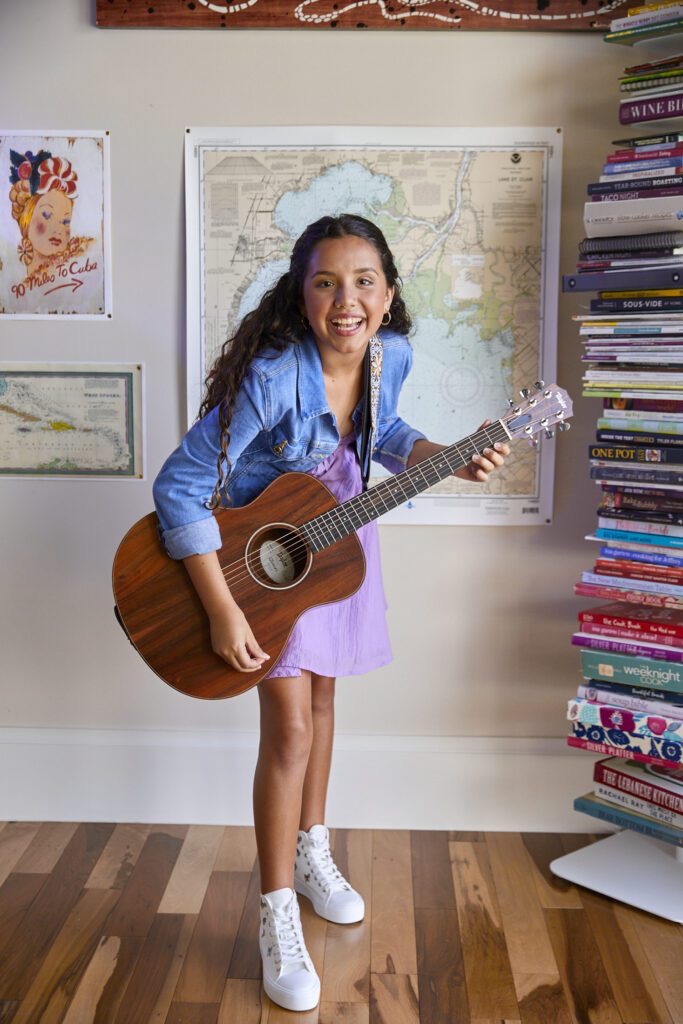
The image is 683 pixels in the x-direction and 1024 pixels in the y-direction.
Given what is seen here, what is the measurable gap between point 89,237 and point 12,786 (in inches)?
52.1

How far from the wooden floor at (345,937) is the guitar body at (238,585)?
52cm

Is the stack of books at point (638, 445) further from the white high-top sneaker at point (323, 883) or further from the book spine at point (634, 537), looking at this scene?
the white high-top sneaker at point (323, 883)

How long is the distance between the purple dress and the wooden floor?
52 centimetres

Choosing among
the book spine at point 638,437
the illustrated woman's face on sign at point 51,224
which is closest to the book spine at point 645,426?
the book spine at point 638,437

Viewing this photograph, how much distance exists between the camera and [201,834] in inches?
92.0

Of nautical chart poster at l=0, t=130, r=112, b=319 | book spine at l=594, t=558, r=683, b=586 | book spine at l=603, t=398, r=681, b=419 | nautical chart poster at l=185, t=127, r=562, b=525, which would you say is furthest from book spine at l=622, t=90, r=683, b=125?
nautical chart poster at l=0, t=130, r=112, b=319

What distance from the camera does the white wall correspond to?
2.22m

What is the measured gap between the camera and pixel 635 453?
6.64ft

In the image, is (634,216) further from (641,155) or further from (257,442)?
(257,442)

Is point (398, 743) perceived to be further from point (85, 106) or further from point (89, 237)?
point (85, 106)

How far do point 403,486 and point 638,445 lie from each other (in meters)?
0.56

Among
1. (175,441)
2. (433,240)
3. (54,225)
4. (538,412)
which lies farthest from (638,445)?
(54,225)

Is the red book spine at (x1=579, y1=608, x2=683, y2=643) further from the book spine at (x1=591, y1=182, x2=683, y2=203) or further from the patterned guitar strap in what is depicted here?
the book spine at (x1=591, y1=182, x2=683, y2=203)

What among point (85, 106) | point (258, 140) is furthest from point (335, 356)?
point (85, 106)
